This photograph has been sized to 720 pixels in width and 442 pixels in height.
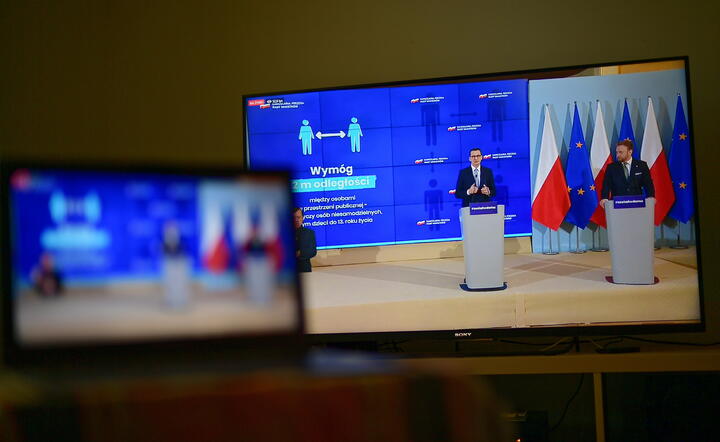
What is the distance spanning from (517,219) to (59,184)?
7.43ft

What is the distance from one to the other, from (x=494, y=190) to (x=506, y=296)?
0.43 meters

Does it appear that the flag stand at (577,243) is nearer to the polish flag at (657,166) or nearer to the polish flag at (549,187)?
the polish flag at (549,187)

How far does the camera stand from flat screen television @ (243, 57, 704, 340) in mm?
2604

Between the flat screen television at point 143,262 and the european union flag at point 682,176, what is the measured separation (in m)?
2.28

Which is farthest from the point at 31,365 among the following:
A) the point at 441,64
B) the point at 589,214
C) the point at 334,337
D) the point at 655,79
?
the point at 441,64

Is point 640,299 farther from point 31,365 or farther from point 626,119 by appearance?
point 31,365

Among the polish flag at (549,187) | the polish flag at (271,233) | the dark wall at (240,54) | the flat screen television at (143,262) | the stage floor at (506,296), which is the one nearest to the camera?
the flat screen television at (143,262)

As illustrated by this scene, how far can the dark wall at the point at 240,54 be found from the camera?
10.1ft

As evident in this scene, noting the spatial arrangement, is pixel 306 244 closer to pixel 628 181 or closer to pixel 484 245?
pixel 484 245

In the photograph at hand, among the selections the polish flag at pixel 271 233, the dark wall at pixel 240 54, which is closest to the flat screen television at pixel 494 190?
the dark wall at pixel 240 54

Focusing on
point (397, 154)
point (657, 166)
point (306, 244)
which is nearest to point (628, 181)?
point (657, 166)

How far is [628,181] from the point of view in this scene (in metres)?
2.63

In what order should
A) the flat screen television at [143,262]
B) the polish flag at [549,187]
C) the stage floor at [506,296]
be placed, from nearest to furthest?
the flat screen television at [143,262] < the stage floor at [506,296] < the polish flag at [549,187]

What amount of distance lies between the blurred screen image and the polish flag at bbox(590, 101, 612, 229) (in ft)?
7.16
